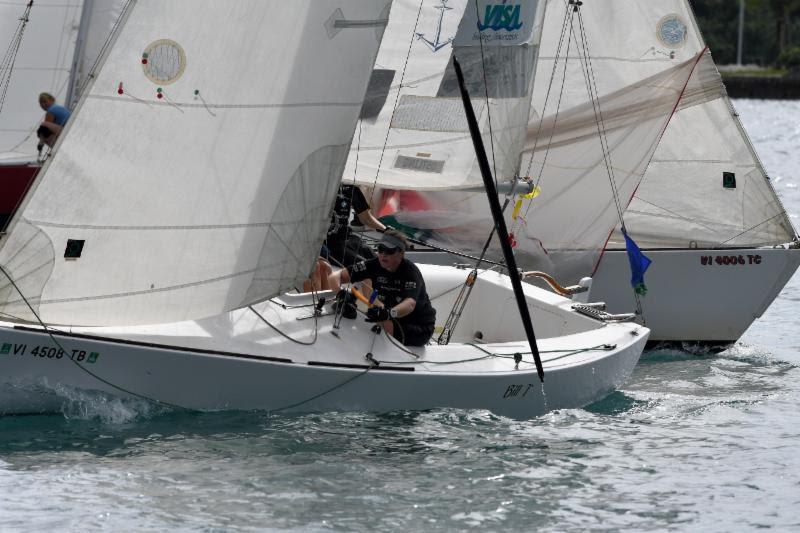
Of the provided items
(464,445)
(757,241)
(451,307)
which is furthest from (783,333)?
(464,445)

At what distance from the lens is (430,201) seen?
17297mm

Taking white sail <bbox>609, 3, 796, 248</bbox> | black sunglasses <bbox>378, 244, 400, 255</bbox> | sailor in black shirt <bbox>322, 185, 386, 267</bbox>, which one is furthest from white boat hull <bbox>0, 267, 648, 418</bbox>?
white sail <bbox>609, 3, 796, 248</bbox>

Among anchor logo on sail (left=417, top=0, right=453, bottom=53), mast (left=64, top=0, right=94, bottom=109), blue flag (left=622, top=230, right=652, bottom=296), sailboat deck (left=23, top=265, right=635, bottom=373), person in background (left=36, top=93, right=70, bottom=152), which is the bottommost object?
sailboat deck (left=23, top=265, right=635, bottom=373)

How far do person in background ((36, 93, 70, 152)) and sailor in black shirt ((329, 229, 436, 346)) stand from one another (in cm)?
672

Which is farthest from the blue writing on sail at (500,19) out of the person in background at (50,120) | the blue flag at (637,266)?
the person in background at (50,120)

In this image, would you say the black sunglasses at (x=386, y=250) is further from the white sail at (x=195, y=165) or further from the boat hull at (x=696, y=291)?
the boat hull at (x=696, y=291)

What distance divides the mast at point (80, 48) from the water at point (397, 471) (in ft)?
30.6

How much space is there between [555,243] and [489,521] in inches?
323

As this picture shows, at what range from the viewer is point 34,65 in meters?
19.9

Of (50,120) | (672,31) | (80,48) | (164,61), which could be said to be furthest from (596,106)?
(164,61)

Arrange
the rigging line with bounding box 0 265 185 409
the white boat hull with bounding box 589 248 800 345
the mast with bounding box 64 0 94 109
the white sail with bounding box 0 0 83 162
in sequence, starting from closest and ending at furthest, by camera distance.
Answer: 1. the rigging line with bounding box 0 265 185 409
2. the white boat hull with bounding box 589 248 800 345
3. the mast with bounding box 64 0 94 109
4. the white sail with bounding box 0 0 83 162

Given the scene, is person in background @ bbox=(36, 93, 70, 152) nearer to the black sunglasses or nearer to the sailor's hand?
the black sunglasses

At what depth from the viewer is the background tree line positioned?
10550 cm

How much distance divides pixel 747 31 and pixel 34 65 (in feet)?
311
